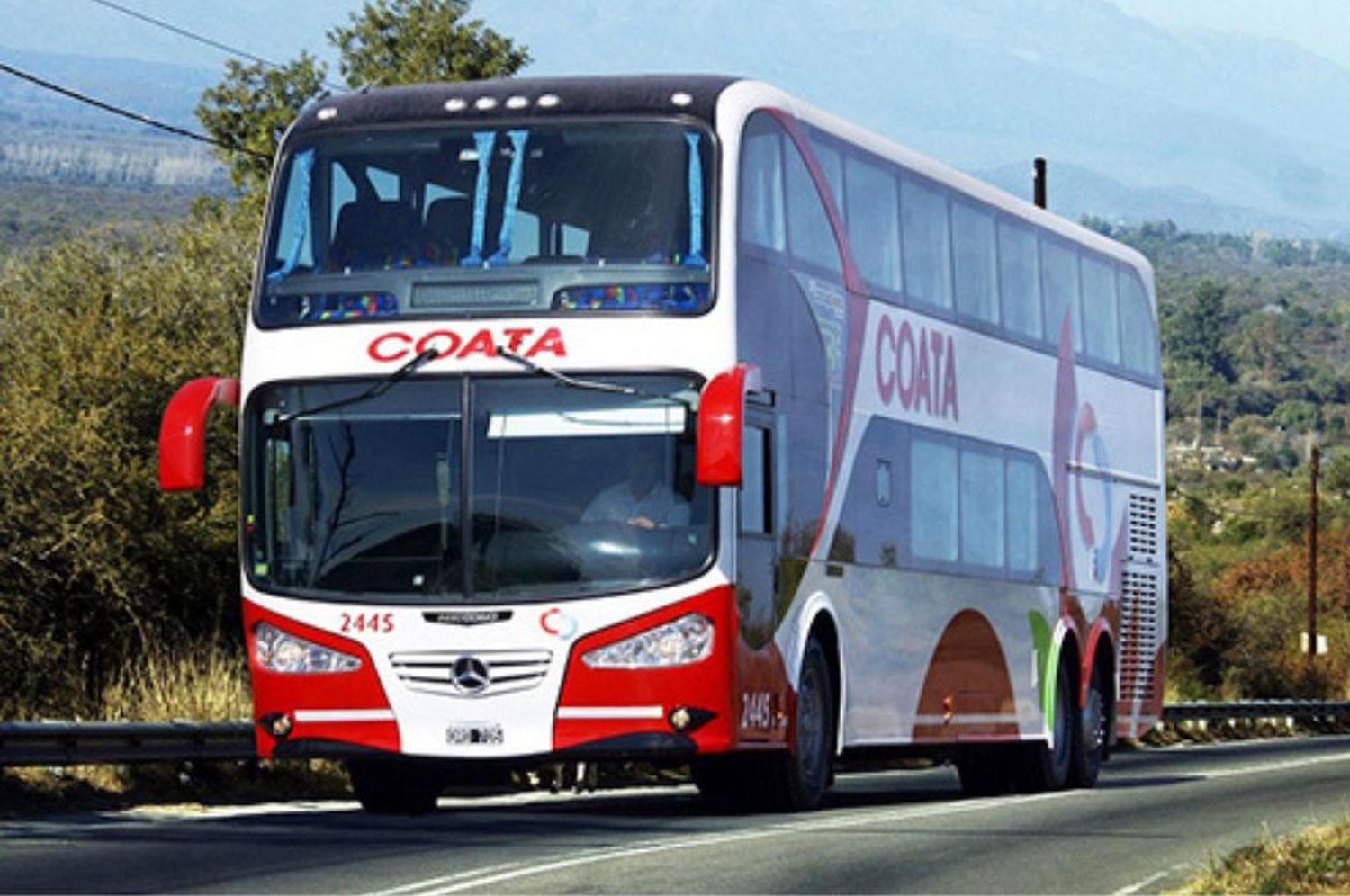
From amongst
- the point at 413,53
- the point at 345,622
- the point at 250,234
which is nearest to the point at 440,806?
the point at 345,622

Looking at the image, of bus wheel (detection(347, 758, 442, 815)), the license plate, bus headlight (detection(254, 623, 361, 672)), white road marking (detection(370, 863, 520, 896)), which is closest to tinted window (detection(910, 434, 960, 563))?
bus wheel (detection(347, 758, 442, 815))

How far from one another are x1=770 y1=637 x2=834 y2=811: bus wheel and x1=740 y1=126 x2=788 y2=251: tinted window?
2683 mm

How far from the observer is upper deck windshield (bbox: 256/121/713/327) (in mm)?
17609

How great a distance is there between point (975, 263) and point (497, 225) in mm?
6087

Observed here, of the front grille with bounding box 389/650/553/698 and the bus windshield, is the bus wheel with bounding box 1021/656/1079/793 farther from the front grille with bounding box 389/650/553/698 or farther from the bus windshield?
the front grille with bounding box 389/650/553/698

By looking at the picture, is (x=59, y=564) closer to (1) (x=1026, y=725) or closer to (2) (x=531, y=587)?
(1) (x=1026, y=725)

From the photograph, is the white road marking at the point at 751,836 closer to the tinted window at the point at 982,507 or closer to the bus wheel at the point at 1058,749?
the bus wheel at the point at 1058,749

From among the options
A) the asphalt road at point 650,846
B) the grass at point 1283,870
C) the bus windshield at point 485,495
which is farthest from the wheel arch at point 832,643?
the grass at point 1283,870

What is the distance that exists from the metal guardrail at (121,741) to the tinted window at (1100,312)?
851cm

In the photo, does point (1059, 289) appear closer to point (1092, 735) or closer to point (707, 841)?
point (1092, 735)

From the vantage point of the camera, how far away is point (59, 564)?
27.6 metres

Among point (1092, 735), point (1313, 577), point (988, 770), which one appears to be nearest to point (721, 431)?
point (988, 770)

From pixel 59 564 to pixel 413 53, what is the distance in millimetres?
22656

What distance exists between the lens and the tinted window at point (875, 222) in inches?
801
